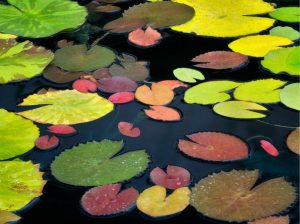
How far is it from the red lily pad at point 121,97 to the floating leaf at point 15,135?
18 cm

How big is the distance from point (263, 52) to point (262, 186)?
0.53 meters

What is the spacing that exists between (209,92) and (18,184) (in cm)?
47

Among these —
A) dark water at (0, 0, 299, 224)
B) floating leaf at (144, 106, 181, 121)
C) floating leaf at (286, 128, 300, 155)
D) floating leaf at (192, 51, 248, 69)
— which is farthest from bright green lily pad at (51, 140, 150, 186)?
floating leaf at (192, 51, 248, 69)

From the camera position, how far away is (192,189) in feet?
3.35

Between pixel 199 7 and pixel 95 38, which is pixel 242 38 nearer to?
pixel 199 7

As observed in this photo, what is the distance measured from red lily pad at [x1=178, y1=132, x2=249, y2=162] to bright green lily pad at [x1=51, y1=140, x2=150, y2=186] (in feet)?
0.28

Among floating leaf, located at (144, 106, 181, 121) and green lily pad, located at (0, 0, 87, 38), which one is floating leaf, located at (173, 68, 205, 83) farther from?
green lily pad, located at (0, 0, 87, 38)

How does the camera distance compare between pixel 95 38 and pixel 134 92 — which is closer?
pixel 134 92

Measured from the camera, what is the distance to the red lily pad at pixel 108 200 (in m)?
0.98

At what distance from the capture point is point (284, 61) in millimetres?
1424

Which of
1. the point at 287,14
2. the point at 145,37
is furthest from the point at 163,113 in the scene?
the point at 287,14

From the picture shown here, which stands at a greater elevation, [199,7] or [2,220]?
[199,7]

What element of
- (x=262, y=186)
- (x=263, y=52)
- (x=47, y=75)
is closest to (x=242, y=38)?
(x=263, y=52)

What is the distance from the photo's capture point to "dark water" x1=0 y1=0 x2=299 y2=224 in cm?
100
